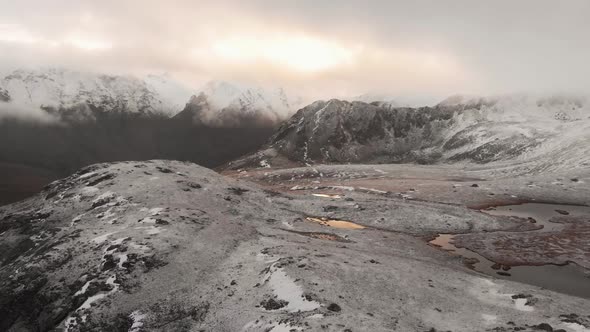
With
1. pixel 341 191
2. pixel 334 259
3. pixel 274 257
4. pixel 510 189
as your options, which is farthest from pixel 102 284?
pixel 510 189

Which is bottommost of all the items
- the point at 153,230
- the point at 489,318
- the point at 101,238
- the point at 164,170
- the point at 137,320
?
the point at 137,320

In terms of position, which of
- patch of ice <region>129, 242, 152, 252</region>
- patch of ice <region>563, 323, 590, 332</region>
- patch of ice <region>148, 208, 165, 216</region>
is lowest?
patch of ice <region>563, 323, 590, 332</region>

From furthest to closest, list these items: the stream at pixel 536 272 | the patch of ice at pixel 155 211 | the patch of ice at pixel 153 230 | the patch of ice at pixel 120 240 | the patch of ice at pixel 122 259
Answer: the patch of ice at pixel 155 211, the patch of ice at pixel 153 230, the patch of ice at pixel 120 240, the stream at pixel 536 272, the patch of ice at pixel 122 259

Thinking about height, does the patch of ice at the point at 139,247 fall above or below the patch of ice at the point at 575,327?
above

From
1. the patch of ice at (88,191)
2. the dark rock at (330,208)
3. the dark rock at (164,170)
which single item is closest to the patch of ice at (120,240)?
the patch of ice at (88,191)

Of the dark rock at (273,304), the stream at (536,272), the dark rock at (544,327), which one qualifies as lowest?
the stream at (536,272)

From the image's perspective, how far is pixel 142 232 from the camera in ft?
172

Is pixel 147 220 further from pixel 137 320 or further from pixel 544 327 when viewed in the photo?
pixel 544 327

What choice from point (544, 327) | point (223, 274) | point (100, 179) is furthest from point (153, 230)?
point (544, 327)

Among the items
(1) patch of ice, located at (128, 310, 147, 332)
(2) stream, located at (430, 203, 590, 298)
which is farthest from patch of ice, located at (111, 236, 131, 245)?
(2) stream, located at (430, 203, 590, 298)

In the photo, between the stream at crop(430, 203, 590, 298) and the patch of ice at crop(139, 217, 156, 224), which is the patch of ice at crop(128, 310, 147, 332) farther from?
the stream at crop(430, 203, 590, 298)

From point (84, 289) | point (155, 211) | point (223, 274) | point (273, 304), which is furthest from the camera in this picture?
point (155, 211)

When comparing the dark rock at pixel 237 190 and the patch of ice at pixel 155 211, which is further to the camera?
the dark rock at pixel 237 190

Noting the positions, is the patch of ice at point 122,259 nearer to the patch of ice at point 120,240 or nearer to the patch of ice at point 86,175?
the patch of ice at point 120,240
